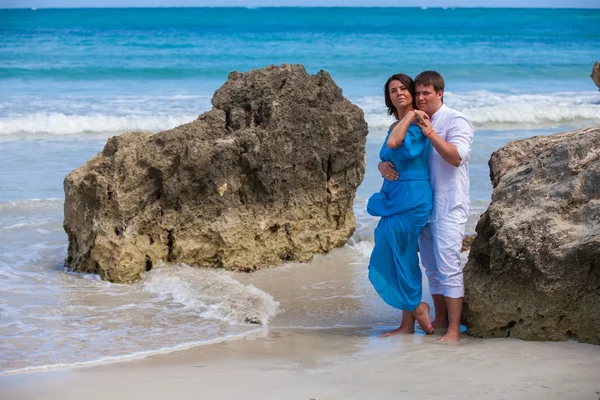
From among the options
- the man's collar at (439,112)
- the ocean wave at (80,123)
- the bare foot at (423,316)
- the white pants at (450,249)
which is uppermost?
the man's collar at (439,112)

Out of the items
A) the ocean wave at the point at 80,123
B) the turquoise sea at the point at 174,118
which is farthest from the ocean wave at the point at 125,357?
the ocean wave at the point at 80,123

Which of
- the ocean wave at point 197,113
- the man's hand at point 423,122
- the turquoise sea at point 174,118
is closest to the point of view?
the man's hand at point 423,122

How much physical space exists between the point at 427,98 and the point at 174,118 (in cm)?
1314

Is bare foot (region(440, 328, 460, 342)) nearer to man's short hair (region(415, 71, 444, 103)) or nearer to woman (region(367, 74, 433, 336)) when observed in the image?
woman (region(367, 74, 433, 336))

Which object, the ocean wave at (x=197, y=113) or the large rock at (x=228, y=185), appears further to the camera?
the ocean wave at (x=197, y=113)

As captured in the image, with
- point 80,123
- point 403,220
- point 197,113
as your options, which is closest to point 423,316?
point 403,220

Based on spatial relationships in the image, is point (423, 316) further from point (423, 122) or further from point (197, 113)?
point (197, 113)

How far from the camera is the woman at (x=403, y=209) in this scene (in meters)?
4.82

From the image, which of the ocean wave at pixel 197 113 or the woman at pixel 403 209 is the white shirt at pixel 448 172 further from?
the ocean wave at pixel 197 113

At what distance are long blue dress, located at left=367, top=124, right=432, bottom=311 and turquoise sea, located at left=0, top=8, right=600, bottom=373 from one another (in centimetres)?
57

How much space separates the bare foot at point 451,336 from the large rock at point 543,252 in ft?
0.40

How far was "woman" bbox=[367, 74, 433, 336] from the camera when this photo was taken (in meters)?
4.82

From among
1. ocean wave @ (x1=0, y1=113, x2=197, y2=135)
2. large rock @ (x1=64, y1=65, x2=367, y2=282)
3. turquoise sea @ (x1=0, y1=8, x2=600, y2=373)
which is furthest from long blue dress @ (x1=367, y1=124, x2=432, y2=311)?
ocean wave @ (x1=0, y1=113, x2=197, y2=135)

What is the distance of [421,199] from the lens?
15.8 ft
